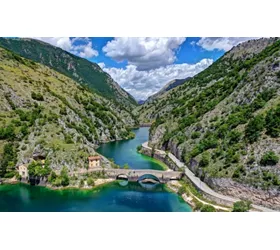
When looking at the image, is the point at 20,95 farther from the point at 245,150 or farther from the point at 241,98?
the point at 245,150

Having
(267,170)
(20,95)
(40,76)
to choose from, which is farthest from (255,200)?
(40,76)

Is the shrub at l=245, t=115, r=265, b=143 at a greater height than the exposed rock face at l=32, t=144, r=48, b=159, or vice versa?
the shrub at l=245, t=115, r=265, b=143

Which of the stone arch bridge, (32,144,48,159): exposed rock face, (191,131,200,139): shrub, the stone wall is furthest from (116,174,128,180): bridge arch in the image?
(191,131,200,139): shrub

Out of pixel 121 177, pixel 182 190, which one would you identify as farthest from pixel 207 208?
pixel 121 177

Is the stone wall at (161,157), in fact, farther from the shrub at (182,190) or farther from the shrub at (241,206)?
the shrub at (241,206)

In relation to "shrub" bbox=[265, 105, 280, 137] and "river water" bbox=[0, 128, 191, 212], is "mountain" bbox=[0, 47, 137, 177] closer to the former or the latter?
"river water" bbox=[0, 128, 191, 212]

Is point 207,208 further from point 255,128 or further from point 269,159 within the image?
point 255,128

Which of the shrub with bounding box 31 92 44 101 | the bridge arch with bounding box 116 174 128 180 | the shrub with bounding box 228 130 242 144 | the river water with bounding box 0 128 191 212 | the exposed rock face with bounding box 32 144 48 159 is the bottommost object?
the river water with bounding box 0 128 191 212
